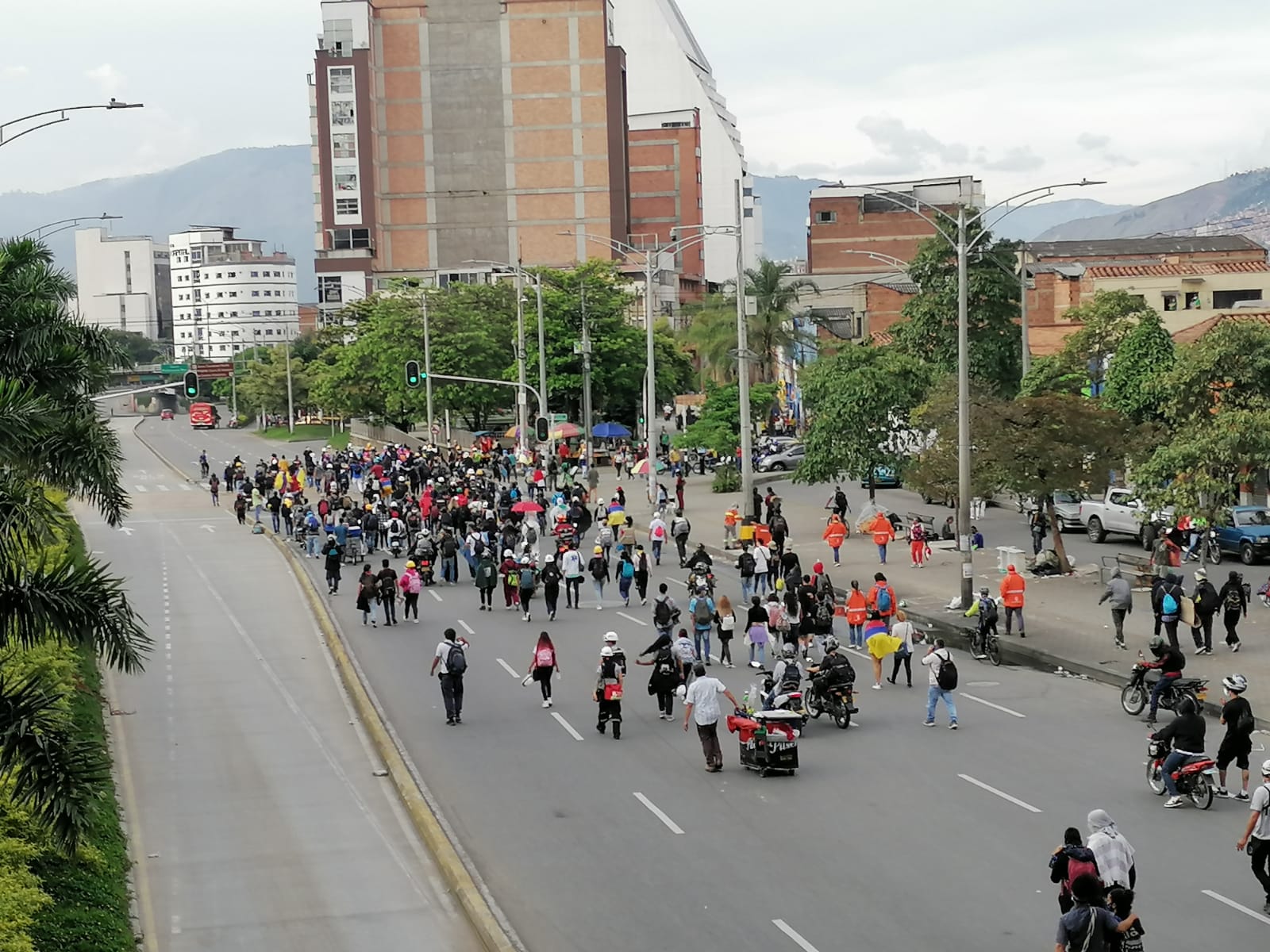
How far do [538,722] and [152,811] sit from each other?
20.2 feet

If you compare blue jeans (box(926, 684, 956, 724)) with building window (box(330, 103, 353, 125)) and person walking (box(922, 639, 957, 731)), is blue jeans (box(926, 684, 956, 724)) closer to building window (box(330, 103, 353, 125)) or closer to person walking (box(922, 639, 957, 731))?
person walking (box(922, 639, 957, 731))

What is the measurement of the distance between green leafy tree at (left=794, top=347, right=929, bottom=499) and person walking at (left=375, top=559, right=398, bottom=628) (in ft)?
60.2

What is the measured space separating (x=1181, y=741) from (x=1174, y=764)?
0.93 feet

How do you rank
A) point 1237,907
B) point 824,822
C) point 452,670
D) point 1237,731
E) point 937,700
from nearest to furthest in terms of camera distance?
1. point 1237,907
2. point 824,822
3. point 1237,731
4. point 937,700
5. point 452,670

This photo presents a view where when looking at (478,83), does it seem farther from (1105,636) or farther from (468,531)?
(1105,636)

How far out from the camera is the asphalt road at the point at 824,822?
50.6ft

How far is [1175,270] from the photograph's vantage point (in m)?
78.6

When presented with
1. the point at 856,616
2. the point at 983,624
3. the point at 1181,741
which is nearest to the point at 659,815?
the point at 1181,741

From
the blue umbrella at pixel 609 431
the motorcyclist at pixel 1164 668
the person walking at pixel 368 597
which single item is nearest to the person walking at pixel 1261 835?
the motorcyclist at pixel 1164 668

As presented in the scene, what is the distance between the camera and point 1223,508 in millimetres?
37500

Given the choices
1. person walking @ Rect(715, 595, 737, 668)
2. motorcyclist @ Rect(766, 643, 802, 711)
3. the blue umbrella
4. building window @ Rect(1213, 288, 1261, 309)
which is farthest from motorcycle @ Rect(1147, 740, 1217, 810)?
building window @ Rect(1213, 288, 1261, 309)

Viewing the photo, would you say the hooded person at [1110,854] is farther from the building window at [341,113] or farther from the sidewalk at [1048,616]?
the building window at [341,113]

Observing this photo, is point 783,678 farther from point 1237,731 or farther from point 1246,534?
point 1246,534

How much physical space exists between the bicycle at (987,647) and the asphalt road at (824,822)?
3.50ft
